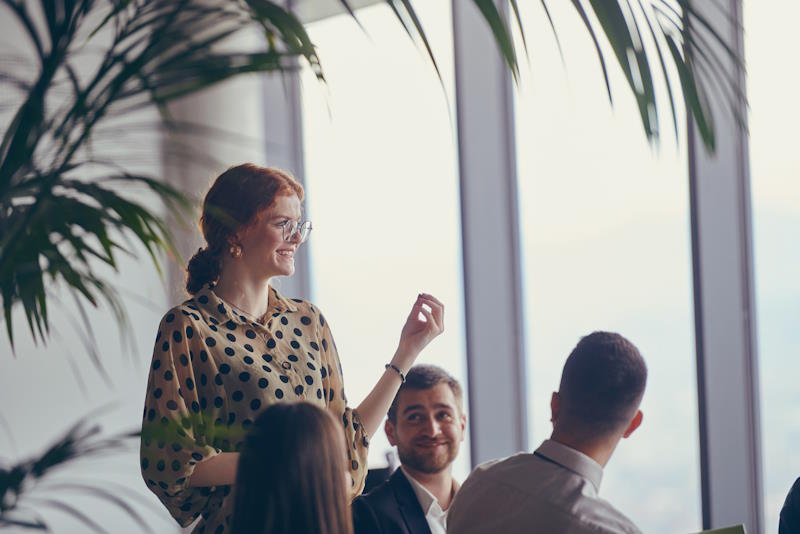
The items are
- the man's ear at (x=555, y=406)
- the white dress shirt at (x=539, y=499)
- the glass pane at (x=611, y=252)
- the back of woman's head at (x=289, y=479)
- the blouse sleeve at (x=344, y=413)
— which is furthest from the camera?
the glass pane at (x=611, y=252)

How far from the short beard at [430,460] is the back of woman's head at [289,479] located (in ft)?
5.24

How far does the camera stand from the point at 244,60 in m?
1.19

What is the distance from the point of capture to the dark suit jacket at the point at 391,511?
107 inches

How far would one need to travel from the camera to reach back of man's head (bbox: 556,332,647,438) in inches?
70.3

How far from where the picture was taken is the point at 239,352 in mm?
2256

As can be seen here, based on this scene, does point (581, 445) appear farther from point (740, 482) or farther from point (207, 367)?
point (740, 482)

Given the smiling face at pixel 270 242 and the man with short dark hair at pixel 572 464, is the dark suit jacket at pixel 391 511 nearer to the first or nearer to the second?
the smiling face at pixel 270 242

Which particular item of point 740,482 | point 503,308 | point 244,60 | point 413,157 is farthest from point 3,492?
point 413,157

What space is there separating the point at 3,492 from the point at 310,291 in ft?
14.9

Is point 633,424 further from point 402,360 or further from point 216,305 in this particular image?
point 216,305

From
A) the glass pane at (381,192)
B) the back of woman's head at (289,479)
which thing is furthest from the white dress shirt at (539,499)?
the glass pane at (381,192)

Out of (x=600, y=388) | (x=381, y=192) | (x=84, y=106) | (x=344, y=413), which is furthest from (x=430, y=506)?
(x=381, y=192)

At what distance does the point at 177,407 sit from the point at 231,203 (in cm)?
48

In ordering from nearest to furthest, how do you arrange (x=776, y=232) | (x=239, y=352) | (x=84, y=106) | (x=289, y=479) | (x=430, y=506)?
(x=84, y=106) → (x=289, y=479) → (x=239, y=352) → (x=430, y=506) → (x=776, y=232)
